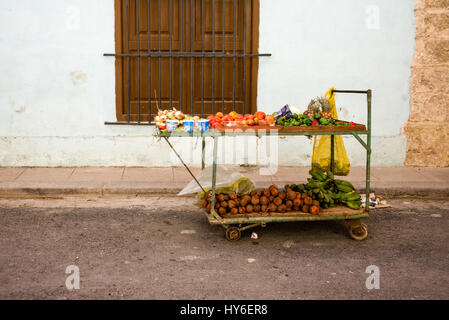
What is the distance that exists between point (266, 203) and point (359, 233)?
931 millimetres

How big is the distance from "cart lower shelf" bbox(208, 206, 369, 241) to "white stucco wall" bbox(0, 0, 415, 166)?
122 inches

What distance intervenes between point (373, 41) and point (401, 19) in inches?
19.6

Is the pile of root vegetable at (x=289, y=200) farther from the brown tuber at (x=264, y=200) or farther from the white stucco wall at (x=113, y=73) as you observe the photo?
the white stucco wall at (x=113, y=73)

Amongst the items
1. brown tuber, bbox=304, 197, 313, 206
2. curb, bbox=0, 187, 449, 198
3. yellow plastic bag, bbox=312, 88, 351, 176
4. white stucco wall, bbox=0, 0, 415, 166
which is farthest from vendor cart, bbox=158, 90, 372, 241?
white stucco wall, bbox=0, 0, 415, 166

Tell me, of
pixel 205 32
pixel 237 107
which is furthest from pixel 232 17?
pixel 237 107

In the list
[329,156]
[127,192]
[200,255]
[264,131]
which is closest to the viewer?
[200,255]

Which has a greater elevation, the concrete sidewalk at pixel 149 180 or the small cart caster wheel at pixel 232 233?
the concrete sidewalk at pixel 149 180

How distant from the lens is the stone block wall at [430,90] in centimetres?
803

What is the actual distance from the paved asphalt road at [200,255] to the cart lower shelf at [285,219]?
0.09 m

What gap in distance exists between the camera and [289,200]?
5207 mm

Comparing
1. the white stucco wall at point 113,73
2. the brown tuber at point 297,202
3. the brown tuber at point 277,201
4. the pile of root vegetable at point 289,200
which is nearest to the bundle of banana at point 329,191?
the pile of root vegetable at point 289,200

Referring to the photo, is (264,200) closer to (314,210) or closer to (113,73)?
(314,210)

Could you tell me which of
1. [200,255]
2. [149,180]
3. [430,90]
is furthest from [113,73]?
[430,90]

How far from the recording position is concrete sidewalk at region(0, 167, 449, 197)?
688 centimetres
